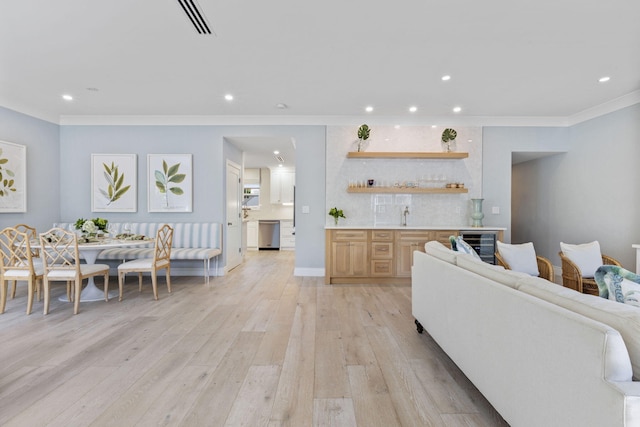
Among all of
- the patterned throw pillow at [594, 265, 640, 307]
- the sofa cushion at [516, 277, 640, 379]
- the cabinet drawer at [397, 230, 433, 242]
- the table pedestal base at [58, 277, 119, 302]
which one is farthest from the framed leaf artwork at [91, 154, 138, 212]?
the patterned throw pillow at [594, 265, 640, 307]

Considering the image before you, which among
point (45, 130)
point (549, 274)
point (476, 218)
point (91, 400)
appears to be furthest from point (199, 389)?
point (45, 130)

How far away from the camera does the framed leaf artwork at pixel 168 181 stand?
17.0 feet

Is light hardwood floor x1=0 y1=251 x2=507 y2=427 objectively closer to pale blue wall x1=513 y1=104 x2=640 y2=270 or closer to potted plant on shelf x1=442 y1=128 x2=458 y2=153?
potted plant on shelf x1=442 y1=128 x2=458 y2=153

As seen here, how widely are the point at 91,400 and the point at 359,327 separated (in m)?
2.04

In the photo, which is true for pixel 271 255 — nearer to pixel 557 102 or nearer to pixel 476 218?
pixel 476 218

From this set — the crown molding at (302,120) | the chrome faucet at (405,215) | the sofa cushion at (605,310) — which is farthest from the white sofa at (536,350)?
the crown molding at (302,120)

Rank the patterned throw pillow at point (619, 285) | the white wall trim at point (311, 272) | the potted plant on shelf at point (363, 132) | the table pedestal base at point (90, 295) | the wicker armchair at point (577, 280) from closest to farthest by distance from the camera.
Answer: the patterned throw pillow at point (619, 285)
the wicker armchair at point (577, 280)
the table pedestal base at point (90, 295)
the potted plant on shelf at point (363, 132)
the white wall trim at point (311, 272)

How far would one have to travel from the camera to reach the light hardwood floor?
1653 millimetres

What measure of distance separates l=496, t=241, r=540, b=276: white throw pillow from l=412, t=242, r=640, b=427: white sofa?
4.59ft

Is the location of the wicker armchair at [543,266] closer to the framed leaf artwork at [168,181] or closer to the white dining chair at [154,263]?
the white dining chair at [154,263]

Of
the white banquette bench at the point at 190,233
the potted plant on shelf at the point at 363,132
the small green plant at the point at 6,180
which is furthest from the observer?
the white banquette bench at the point at 190,233

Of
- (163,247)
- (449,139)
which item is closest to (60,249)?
(163,247)

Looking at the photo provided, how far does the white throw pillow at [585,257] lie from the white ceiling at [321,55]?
1.99 metres

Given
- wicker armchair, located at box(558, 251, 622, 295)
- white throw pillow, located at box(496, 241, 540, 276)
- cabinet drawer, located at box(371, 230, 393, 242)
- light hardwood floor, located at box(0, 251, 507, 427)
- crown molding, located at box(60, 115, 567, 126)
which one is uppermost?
crown molding, located at box(60, 115, 567, 126)
